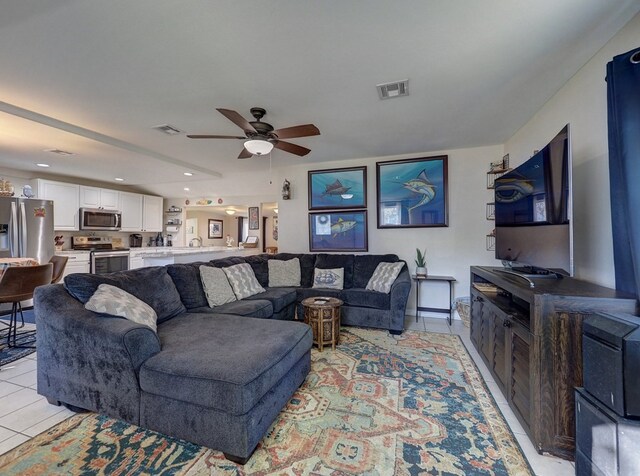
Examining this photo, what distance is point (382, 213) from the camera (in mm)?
4367

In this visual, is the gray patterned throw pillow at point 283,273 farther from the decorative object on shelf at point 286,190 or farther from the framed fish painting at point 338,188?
the decorative object on shelf at point 286,190

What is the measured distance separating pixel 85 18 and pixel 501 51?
262cm

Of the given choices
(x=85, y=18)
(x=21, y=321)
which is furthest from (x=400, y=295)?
(x=21, y=321)

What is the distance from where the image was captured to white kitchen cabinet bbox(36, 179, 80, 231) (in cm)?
507

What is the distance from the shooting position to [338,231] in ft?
15.2

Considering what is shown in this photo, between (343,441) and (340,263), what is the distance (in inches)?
107

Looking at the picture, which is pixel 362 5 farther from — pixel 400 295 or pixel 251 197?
pixel 251 197

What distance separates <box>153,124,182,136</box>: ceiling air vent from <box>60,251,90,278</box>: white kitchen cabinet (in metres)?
3.71

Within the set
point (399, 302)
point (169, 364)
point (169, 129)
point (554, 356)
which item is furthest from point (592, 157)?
point (169, 129)

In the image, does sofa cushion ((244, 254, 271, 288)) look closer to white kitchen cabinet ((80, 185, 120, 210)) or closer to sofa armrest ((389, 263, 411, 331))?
sofa armrest ((389, 263, 411, 331))

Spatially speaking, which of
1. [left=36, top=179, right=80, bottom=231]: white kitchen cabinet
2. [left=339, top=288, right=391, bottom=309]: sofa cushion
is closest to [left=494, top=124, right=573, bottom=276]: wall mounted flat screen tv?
[left=339, top=288, right=391, bottom=309]: sofa cushion

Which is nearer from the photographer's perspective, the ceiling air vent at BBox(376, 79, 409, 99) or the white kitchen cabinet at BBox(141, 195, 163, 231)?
the ceiling air vent at BBox(376, 79, 409, 99)

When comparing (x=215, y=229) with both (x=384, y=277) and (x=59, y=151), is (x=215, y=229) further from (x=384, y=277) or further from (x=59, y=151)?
(x=384, y=277)

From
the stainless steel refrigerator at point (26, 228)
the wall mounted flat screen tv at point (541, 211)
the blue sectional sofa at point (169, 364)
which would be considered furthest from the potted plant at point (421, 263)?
the stainless steel refrigerator at point (26, 228)
